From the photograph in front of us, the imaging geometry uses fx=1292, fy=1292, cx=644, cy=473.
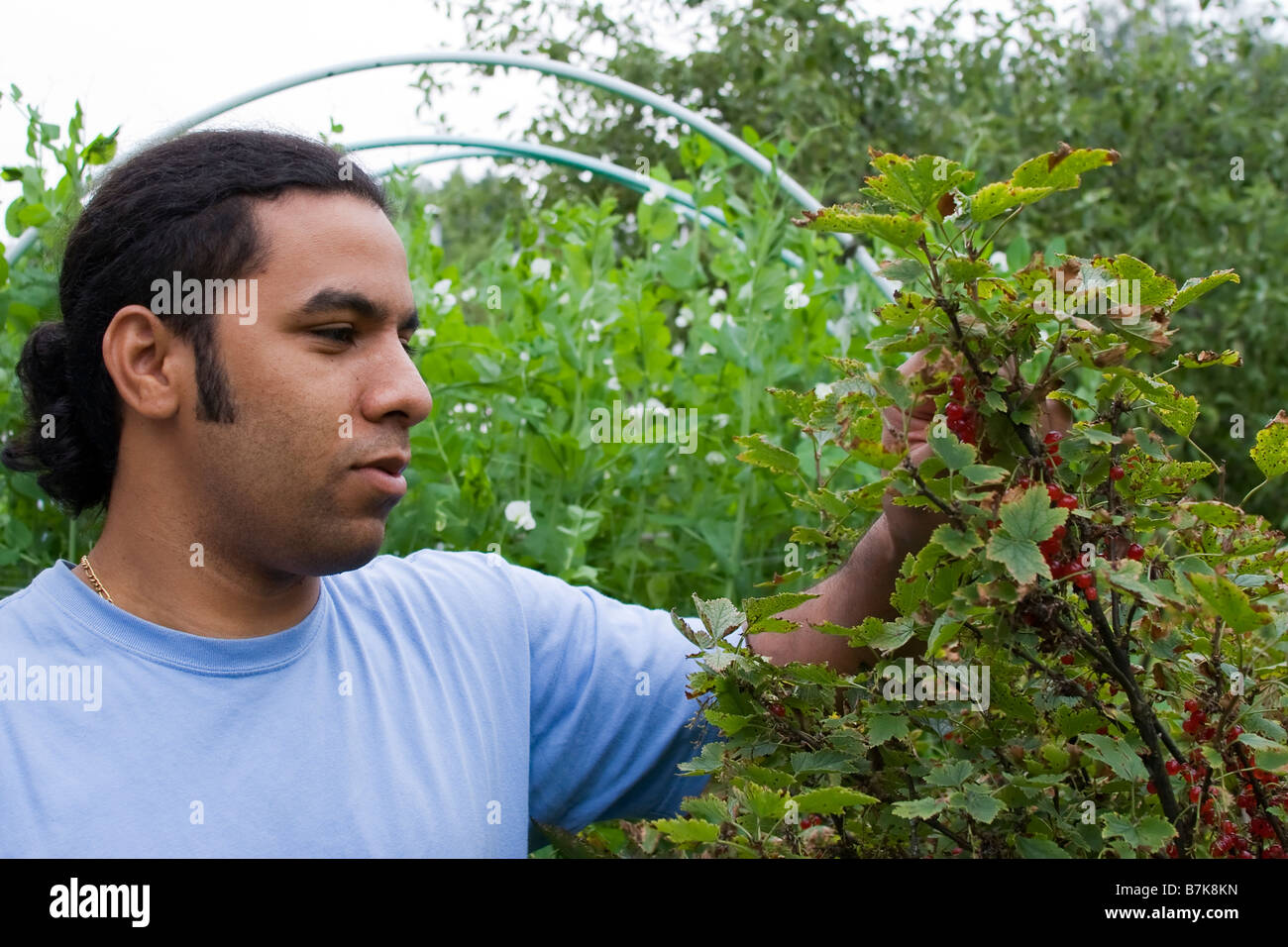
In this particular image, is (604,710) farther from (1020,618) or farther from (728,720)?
(1020,618)

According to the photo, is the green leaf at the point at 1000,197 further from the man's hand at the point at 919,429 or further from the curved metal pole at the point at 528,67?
the curved metal pole at the point at 528,67

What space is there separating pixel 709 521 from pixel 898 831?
1.17 meters

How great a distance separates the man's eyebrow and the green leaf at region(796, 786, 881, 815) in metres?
0.74

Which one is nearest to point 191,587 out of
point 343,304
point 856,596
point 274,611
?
point 274,611

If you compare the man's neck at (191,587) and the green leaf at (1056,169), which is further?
the man's neck at (191,587)

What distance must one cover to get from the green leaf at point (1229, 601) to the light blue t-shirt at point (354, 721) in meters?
0.67

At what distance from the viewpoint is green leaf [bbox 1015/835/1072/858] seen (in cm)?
99

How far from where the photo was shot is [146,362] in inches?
57.3

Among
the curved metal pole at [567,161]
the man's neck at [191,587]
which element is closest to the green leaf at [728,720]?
the man's neck at [191,587]

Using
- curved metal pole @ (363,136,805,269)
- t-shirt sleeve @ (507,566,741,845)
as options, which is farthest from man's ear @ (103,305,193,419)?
curved metal pole @ (363,136,805,269)

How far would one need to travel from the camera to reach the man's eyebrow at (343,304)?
1.38 m

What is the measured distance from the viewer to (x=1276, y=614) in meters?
1.05

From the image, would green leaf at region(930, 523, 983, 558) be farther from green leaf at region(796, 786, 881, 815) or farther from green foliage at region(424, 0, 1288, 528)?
green foliage at region(424, 0, 1288, 528)

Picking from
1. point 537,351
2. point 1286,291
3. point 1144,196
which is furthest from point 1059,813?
point 1144,196
